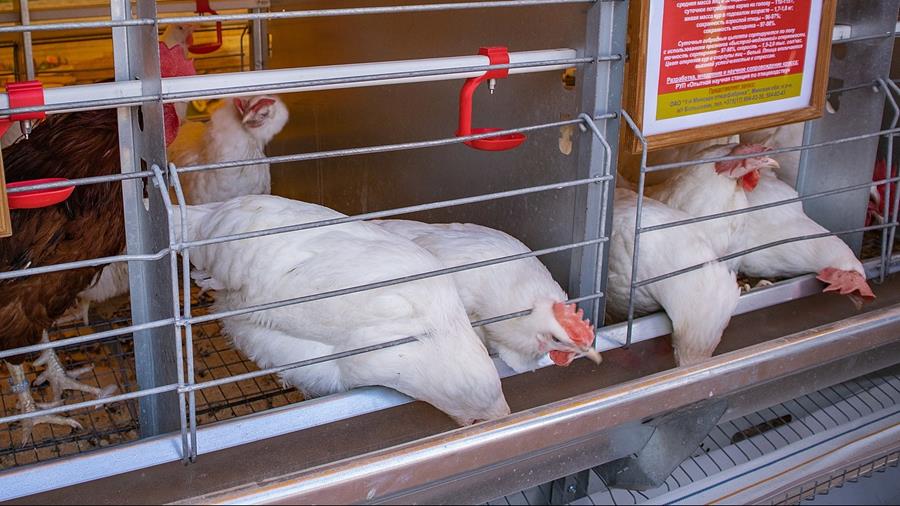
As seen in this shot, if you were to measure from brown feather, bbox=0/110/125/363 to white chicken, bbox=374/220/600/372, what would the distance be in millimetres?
572

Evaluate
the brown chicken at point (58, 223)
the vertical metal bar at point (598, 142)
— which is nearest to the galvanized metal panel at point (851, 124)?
the vertical metal bar at point (598, 142)

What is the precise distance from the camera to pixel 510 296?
1541 mm

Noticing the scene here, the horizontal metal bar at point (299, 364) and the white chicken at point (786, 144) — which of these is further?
the white chicken at point (786, 144)

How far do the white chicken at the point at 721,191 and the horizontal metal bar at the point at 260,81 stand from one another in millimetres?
635

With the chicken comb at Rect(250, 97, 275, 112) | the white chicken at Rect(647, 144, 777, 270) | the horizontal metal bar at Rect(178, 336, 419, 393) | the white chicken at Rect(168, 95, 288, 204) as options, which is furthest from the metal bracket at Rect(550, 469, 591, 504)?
the chicken comb at Rect(250, 97, 275, 112)

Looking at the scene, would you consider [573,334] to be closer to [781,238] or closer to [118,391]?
[781,238]

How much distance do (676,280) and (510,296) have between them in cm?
32

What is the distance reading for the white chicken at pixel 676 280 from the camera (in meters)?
1.57

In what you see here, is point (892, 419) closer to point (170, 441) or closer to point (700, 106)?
point (700, 106)

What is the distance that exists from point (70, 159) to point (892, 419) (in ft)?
5.23

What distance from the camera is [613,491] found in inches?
56.4

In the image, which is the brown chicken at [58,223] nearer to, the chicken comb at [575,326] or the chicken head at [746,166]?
the chicken comb at [575,326]

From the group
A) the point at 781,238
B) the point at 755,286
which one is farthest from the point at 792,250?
the point at 755,286

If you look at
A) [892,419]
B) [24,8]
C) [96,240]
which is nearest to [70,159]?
[96,240]
